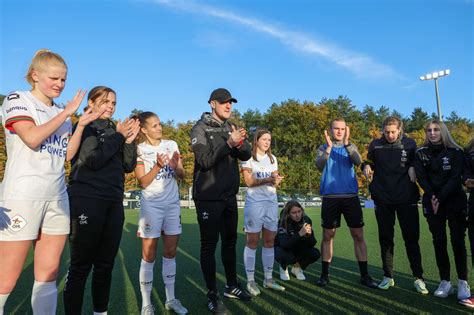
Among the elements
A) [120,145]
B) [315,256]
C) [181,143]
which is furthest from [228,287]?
[181,143]

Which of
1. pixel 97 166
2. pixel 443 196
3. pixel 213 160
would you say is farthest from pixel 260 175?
pixel 97 166

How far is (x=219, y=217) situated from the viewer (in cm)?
427

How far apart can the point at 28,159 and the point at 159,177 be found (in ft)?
5.73

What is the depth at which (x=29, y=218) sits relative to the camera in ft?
8.05

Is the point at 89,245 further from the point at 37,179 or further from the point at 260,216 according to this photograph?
the point at 260,216

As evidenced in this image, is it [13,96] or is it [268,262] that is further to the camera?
[268,262]

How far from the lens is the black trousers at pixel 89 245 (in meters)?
3.02

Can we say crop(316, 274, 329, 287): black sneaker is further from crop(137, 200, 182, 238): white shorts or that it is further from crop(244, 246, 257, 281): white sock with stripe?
crop(137, 200, 182, 238): white shorts

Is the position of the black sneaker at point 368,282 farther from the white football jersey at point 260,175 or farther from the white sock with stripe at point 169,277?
the white sock with stripe at point 169,277

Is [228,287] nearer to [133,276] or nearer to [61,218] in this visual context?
[133,276]

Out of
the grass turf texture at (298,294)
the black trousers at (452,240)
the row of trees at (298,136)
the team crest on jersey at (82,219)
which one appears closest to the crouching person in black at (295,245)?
the grass turf texture at (298,294)

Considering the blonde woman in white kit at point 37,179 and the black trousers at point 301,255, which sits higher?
the blonde woman in white kit at point 37,179

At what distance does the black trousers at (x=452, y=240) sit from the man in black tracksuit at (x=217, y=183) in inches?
102

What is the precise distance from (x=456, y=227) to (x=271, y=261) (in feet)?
8.12
